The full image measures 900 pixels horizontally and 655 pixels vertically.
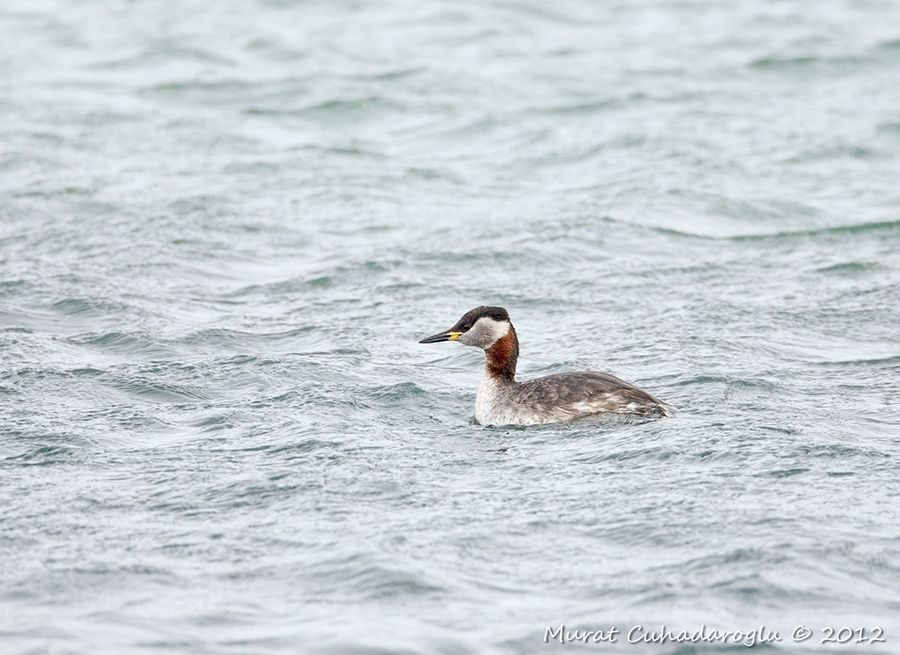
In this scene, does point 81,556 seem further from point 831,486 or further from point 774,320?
point 774,320

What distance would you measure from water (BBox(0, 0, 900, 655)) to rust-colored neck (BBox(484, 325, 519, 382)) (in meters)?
0.54

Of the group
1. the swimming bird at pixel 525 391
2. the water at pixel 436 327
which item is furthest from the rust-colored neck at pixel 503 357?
the water at pixel 436 327

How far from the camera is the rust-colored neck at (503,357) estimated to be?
510 inches

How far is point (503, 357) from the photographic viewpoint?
1299 cm

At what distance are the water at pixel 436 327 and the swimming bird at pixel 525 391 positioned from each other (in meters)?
0.17

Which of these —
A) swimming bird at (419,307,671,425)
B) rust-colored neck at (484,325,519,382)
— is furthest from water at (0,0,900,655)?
rust-colored neck at (484,325,519,382)

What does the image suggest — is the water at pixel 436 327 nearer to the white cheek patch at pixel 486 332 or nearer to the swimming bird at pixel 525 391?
the swimming bird at pixel 525 391

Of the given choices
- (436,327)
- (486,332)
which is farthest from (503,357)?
(436,327)

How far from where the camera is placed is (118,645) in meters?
8.43

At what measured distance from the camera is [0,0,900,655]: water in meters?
9.09

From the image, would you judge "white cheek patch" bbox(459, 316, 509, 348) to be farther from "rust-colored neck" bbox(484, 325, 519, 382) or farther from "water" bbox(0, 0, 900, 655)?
"water" bbox(0, 0, 900, 655)

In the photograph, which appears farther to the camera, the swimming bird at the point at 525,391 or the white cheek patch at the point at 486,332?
the white cheek patch at the point at 486,332

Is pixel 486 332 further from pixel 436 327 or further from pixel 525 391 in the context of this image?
pixel 436 327

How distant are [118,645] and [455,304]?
26.6 ft
